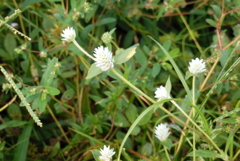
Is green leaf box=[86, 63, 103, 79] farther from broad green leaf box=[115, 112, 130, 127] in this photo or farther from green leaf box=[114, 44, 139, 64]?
broad green leaf box=[115, 112, 130, 127]

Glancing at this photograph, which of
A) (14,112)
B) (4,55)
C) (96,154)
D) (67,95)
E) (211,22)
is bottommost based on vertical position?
(96,154)

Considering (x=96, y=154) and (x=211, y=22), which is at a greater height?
(x=211, y=22)

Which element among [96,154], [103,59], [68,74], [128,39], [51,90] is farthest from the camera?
[128,39]

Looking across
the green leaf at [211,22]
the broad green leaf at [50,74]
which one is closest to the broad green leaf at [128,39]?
the green leaf at [211,22]

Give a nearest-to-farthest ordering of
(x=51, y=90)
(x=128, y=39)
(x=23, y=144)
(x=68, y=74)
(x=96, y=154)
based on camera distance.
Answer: (x=96, y=154), (x=51, y=90), (x=23, y=144), (x=68, y=74), (x=128, y=39)

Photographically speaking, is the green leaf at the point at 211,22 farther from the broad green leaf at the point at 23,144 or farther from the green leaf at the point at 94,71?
the broad green leaf at the point at 23,144

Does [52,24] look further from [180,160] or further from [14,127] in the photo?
[180,160]

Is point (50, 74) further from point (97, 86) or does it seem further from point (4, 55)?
point (4, 55)

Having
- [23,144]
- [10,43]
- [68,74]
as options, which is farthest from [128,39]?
[23,144]
